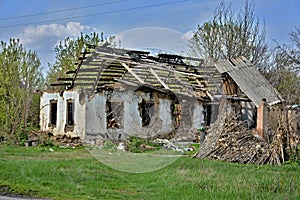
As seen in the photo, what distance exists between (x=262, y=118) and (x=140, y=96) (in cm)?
751

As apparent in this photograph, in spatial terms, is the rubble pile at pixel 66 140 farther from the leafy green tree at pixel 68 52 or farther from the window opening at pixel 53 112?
the leafy green tree at pixel 68 52

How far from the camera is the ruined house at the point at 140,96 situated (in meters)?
19.4

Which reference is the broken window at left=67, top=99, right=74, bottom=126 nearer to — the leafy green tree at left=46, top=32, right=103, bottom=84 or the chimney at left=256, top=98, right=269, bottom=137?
the leafy green tree at left=46, top=32, right=103, bottom=84

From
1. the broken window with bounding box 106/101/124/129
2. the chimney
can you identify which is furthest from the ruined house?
the chimney

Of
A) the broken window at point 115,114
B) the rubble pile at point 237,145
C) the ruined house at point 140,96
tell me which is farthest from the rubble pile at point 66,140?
the rubble pile at point 237,145

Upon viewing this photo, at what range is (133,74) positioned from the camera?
66.3 feet

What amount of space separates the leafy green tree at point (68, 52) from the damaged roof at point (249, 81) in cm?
1190

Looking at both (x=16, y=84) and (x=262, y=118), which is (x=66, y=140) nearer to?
(x=16, y=84)

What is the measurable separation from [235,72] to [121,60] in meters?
5.66

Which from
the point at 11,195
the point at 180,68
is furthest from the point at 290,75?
the point at 11,195

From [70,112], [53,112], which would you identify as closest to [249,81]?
[70,112]

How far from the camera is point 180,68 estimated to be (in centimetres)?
2236

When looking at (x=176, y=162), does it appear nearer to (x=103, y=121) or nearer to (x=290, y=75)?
(x=103, y=121)

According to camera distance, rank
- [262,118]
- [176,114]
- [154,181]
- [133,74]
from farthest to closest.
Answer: [176,114] → [133,74] → [262,118] → [154,181]
